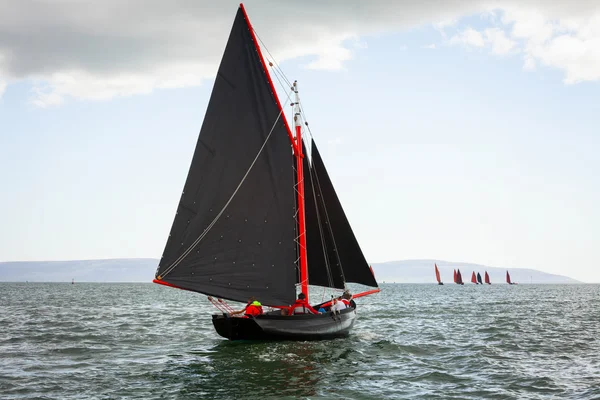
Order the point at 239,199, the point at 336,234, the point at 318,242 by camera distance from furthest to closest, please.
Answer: the point at 336,234 < the point at 318,242 < the point at 239,199

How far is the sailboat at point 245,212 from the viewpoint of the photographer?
23.0m

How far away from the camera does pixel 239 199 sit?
24172 mm

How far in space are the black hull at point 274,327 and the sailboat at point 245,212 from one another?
4 cm

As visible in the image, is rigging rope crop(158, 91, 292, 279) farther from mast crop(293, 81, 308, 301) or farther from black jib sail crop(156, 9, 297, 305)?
mast crop(293, 81, 308, 301)

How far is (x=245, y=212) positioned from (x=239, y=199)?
608 millimetres

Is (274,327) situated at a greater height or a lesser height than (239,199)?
lesser

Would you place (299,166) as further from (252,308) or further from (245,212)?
(252,308)

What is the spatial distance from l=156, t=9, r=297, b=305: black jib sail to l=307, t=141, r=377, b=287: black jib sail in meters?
3.58

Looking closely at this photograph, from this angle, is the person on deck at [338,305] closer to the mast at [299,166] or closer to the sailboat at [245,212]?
the sailboat at [245,212]

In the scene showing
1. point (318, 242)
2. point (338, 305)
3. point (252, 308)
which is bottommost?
point (338, 305)

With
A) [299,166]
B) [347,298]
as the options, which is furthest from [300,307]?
[299,166]

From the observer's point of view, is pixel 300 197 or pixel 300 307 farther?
pixel 300 197

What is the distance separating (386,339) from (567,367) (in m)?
9.84

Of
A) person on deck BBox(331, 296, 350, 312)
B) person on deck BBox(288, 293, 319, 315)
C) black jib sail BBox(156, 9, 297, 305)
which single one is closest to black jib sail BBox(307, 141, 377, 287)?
person on deck BBox(331, 296, 350, 312)
